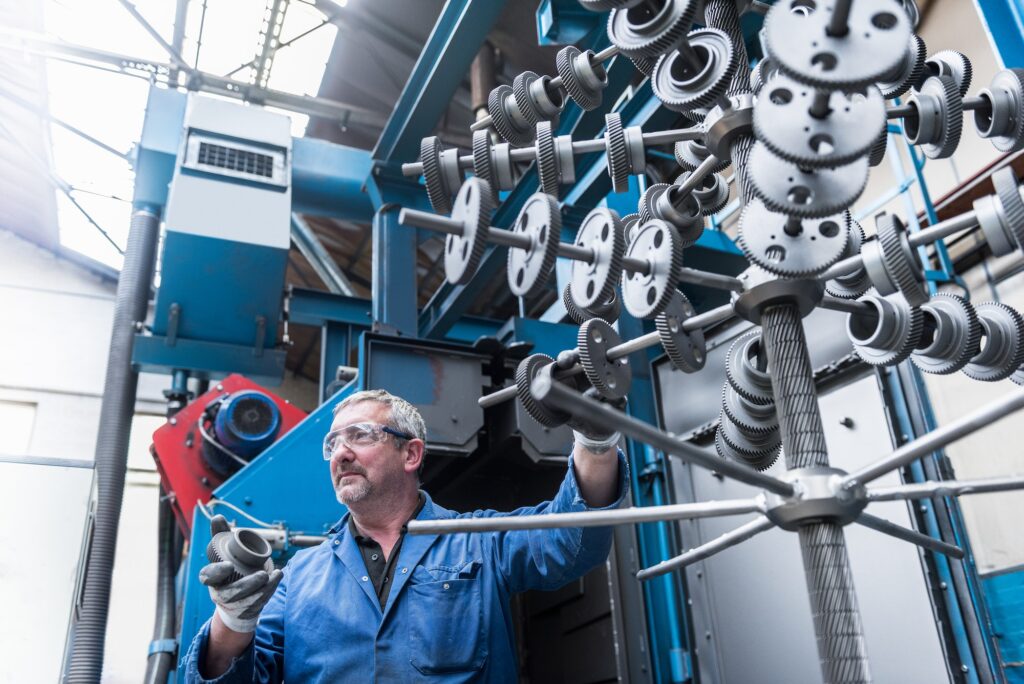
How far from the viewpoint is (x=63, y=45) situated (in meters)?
6.16

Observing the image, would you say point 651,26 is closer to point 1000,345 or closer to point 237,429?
point 1000,345

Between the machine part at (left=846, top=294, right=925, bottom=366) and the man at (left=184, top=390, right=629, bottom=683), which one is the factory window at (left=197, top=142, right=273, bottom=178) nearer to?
the man at (left=184, top=390, right=629, bottom=683)

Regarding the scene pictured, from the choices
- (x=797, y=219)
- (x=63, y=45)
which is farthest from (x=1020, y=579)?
(x=63, y=45)

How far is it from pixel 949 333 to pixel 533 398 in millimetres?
573

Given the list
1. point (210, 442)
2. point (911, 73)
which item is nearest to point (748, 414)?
point (911, 73)

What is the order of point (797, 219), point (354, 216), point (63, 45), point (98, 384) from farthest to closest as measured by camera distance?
point (98, 384)
point (63, 45)
point (354, 216)
point (797, 219)

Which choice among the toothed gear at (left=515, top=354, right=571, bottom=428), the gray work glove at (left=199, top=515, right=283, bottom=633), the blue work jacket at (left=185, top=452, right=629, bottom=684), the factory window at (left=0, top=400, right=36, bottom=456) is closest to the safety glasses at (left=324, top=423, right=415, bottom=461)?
the blue work jacket at (left=185, top=452, right=629, bottom=684)

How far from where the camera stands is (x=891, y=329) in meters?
1.12

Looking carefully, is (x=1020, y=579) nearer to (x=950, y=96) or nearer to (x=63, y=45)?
A: (x=950, y=96)

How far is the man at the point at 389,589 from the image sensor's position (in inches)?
60.2

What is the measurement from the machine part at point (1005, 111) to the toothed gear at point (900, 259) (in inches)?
12.7

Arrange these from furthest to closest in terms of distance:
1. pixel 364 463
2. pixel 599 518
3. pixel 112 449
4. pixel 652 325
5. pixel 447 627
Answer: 1. pixel 112 449
2. pixel 652 325
3. pixel 364 463
4. pixel 447 627
5. pixel 599 518

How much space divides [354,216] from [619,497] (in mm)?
3224

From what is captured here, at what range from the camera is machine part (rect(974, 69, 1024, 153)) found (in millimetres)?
1207
